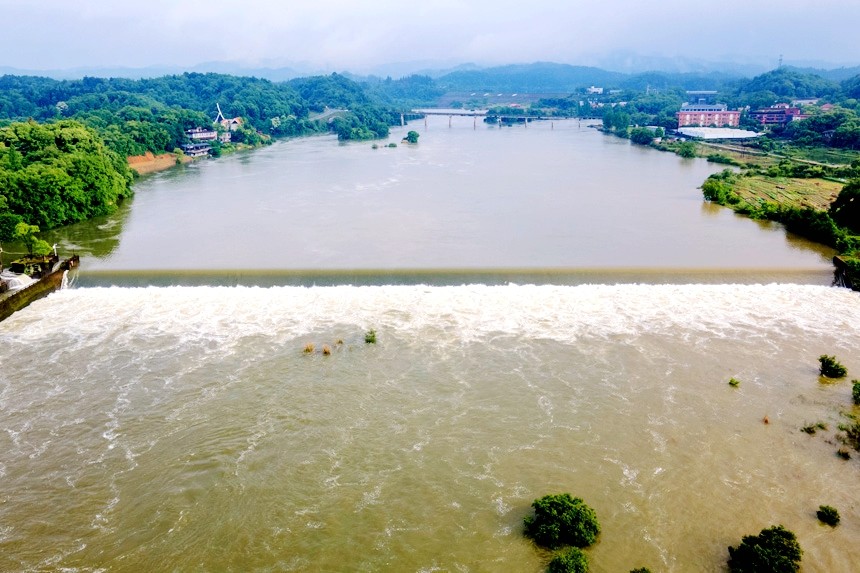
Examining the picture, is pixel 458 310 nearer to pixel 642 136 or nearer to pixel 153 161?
pixel 153 161

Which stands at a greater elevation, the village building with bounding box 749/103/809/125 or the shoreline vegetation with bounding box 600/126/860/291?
the village building with bounding box 749/103/809/125

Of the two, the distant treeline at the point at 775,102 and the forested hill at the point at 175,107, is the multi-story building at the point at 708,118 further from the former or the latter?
the forested hill at the point at 175,107

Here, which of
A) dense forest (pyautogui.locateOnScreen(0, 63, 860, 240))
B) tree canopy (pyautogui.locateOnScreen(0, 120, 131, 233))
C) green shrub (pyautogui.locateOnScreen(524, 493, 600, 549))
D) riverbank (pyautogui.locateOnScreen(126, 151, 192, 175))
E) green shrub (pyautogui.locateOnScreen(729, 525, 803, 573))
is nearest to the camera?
green shrub (pyautogui.locateOnScreen(729, 525, 803, 573))

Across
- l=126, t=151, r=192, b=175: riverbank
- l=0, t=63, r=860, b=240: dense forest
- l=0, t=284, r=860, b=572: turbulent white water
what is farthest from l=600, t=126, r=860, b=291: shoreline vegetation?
l=126, t=151, r=192, b=175: riverbank

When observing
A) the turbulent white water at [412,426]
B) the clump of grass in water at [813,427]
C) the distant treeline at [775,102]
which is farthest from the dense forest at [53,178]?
the distant treeline at [775,102]

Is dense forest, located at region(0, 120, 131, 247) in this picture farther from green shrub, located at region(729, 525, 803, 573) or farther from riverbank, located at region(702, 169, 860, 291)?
riverbank, located at region(702, 169, 860, 291)

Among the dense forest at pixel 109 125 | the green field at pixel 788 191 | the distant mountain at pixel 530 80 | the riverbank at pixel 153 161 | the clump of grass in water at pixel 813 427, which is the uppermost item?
the distant mountain at pixel 530 80
